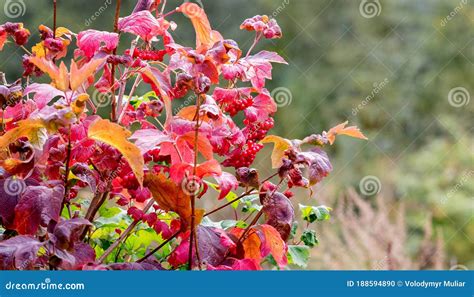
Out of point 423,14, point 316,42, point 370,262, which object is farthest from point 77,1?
point 370,262

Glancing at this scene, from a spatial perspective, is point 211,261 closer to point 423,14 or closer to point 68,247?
point 68,247

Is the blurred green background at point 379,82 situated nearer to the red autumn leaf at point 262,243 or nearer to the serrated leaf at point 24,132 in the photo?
the red autumn leaf at point 262,243

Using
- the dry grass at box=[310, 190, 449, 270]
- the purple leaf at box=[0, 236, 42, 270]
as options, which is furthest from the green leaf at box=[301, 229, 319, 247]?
the dry grass at box=[310, 190, 449, 270]

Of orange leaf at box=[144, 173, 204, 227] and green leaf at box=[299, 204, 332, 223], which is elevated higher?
orange leaf at box=[144, 173, 204, 227]

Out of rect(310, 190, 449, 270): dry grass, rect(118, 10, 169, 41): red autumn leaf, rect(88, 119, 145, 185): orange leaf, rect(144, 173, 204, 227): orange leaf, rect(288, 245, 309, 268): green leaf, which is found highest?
rect(118, 10, 169, 41): red autumn leaf

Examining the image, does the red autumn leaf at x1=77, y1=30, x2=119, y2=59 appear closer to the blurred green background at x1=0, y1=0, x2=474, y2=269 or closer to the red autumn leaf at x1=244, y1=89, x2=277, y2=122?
the red autumn leaf at x1=244, y1=89, x2=277, y2=122

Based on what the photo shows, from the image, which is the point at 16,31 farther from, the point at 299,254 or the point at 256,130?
the point at 299,254

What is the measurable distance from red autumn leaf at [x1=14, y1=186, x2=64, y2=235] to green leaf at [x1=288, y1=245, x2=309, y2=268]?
0.40 m

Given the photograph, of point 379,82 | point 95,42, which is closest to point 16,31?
point 95,42

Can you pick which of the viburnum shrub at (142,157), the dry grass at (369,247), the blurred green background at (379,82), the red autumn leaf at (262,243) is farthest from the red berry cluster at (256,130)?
the blurred green background at (379,82)

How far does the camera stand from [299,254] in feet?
3.76

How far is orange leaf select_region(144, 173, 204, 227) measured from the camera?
2.91 ft

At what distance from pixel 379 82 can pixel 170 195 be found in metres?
4.52

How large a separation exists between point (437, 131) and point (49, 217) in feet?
14.3
